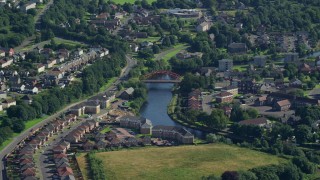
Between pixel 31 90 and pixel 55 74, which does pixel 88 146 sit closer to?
pixel 31 90

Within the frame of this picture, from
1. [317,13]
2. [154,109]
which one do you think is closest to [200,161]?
[154,109]

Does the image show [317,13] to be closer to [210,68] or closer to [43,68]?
[210,68]

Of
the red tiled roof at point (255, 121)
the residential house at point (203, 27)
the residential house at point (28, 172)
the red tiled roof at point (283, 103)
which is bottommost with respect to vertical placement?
the residential house at point (28, 172)

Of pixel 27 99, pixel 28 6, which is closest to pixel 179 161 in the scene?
pixel 27 99

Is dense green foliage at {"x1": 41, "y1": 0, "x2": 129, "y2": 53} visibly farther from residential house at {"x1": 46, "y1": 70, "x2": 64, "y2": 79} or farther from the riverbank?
the riverbank

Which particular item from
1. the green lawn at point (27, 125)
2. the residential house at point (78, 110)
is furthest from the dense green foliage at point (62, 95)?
the residential house at point (78, 110)

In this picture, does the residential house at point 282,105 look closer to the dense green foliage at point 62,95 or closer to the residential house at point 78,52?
the dense green foliage at point 62,95
